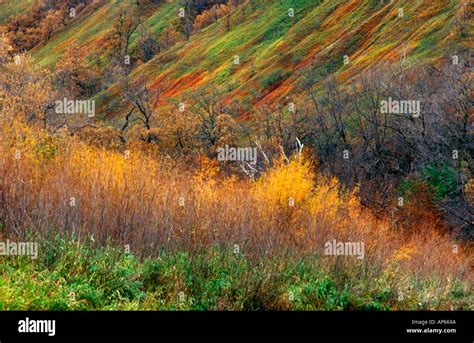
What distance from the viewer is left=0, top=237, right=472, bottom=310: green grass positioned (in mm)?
9133

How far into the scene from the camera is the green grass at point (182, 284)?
9133 millimetres

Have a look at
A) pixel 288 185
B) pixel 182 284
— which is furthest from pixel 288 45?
pixel 182 284

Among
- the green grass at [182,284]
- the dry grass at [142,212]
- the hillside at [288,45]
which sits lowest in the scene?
the green grass at [182,284]

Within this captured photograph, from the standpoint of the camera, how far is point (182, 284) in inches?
408

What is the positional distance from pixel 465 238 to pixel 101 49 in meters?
105

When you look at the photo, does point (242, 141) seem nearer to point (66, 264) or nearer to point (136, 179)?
point (136, 179)

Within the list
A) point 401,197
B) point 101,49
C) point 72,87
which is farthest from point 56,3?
point 401,197

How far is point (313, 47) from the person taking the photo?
77.2 metres

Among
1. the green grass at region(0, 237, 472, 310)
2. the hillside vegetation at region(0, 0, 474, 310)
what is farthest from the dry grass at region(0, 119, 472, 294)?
the green grass at region(0, 237, 472, 310)

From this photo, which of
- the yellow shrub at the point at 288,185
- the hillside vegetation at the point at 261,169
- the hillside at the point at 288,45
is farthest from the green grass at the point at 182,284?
the hillside at the point at 288,45

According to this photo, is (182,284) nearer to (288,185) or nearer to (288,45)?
(288,185)

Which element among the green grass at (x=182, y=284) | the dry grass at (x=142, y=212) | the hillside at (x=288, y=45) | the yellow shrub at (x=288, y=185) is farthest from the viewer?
the hillside at (x=288, y=45)

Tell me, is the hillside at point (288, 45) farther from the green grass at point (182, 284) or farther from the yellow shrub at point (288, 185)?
the green grass at point (182, 284)

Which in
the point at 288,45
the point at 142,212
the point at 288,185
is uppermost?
the point at 288,45
